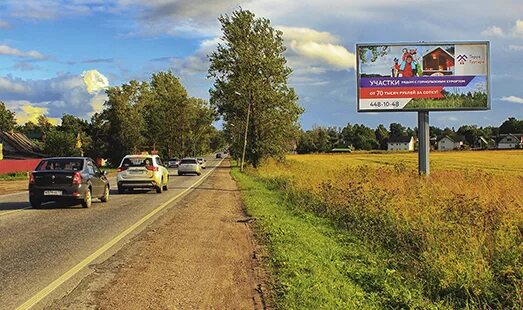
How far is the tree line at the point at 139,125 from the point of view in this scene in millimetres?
82625

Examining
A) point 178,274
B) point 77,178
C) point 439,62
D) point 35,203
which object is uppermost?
point 439,62

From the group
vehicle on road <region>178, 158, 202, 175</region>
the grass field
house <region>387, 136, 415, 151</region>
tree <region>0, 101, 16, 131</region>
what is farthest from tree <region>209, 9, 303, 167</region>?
house <region>387, 136, 415, 151</region>

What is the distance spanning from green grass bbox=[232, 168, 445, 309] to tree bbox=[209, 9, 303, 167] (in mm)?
39328

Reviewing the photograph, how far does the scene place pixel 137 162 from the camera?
79.5ft

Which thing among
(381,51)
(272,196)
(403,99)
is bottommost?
(272,196)

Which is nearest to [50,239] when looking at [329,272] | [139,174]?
[329,272]

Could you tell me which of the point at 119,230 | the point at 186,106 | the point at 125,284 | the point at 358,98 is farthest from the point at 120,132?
the point at 125,284

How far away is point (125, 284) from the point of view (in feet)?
23.2

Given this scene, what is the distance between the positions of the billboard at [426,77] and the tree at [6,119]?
107554 millimetres

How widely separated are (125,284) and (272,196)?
49.9 feet

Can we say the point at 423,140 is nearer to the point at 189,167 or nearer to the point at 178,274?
the point at 178,274

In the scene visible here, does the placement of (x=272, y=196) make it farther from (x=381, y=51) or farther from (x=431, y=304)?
(x=431, y=304)

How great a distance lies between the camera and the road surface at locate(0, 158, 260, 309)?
22.2 feet

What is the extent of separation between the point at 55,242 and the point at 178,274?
3.78 metres
